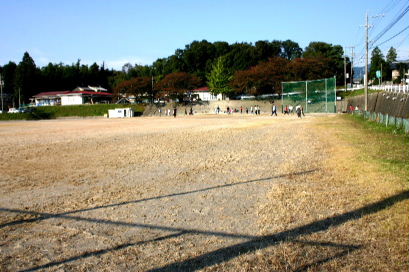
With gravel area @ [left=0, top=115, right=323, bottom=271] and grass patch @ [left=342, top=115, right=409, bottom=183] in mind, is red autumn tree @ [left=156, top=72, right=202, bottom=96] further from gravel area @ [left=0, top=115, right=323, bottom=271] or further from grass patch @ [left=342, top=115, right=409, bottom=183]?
gravel area @ [left=0, top=115, right=323, bottom=271]

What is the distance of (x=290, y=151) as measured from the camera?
1191cm

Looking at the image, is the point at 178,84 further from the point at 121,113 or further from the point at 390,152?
the point at 390,152

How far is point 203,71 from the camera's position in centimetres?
10094

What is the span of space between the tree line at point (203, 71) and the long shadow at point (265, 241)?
197ft

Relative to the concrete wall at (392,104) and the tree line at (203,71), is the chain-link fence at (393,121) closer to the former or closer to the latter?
the concrete wall at (392,104)

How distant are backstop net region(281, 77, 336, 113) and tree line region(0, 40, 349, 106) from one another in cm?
1750

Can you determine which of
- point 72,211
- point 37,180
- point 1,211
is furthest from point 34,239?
point 37,180

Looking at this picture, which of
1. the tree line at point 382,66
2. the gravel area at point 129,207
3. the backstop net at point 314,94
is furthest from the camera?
the tree line at point 382,66

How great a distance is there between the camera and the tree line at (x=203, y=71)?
213 feet

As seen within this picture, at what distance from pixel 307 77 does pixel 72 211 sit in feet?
203

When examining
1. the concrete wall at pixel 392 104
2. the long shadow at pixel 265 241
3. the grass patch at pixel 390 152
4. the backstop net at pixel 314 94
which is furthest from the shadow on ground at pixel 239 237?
the backstop net at pixel 314 94

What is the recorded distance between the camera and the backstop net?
140 ft

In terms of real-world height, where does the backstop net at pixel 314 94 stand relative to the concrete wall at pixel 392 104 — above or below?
above

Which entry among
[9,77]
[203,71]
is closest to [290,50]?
[203,71]
